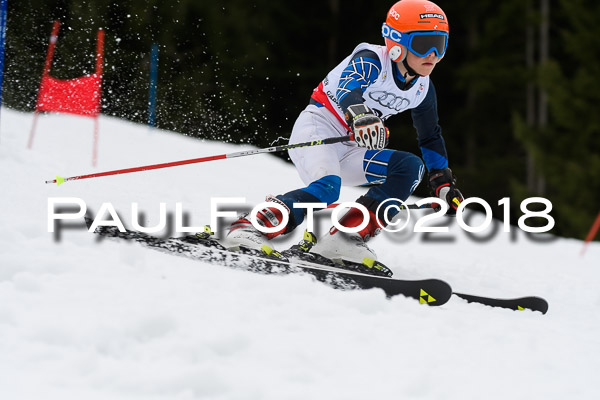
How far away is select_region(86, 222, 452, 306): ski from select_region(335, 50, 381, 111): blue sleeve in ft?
3.14

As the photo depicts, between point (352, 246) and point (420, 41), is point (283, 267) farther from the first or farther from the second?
point (420, 41)

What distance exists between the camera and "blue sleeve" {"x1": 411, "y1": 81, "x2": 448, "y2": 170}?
431cm

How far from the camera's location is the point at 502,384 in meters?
2.33

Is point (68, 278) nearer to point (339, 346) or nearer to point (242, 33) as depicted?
point (339, 346)

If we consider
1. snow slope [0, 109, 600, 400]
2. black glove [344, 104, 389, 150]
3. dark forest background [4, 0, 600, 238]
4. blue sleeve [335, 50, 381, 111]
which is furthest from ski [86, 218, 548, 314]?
dark forest background [4, 0, 600, 238]

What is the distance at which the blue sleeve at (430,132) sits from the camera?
14.1ft

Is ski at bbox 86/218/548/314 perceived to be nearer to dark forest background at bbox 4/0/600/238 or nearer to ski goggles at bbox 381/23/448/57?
ski goggles at bbox 381/23/448/57

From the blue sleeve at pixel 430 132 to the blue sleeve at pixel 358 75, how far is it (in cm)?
58

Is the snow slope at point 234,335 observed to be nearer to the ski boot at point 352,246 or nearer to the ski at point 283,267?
the ski at point 283,267

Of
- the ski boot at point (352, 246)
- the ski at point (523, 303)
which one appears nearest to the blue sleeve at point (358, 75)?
the ski boot at point (352, 246)

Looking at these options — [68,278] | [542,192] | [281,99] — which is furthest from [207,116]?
[68,278]

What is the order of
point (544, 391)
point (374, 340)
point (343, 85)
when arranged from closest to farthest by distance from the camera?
point (544, 391), point (374, 340), point (343, 85)

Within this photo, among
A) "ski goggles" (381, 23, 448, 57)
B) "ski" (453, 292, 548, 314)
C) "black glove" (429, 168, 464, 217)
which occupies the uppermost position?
"ski goggles" (381, 23, 448, 57)

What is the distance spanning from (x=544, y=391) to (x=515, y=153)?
736 inches
